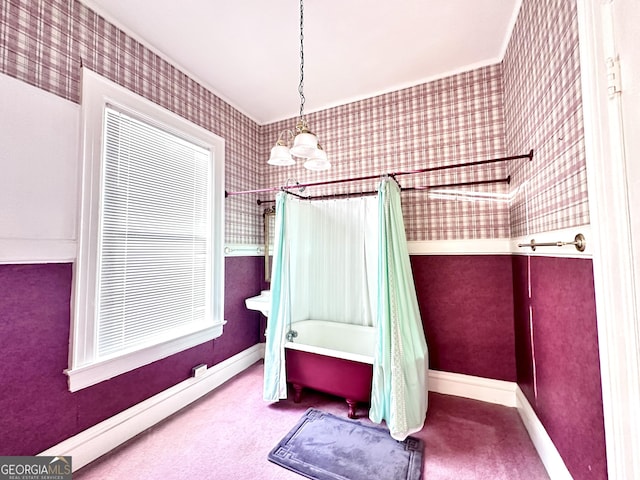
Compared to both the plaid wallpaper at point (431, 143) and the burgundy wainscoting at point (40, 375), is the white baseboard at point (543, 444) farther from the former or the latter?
the burgundy wainscoting at point (40, 375)

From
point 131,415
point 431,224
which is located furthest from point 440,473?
point 131,415

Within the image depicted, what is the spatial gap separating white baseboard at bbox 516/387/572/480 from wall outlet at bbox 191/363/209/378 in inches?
97.0

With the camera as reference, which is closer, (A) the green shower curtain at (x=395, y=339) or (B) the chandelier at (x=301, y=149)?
(B) the chandelier at (x=301, y=149)

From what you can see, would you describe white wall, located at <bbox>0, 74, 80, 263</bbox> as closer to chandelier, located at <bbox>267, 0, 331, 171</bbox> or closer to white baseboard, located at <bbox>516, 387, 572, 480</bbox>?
chandelier, located at <bbox>267, 0, 331, 171</bbox>

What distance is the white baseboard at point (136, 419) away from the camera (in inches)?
59.2

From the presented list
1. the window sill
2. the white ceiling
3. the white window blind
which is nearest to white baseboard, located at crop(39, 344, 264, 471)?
the window sill

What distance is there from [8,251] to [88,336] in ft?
2.07

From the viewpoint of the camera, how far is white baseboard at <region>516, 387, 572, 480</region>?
51.3 inches

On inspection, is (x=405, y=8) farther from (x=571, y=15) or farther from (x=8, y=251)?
(x=8, y=251)

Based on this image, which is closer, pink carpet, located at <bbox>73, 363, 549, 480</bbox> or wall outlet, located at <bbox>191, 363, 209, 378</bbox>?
pink carpet, located at <bbox>73, 363, 549, 480</bbox>

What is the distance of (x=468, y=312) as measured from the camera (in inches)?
86.8

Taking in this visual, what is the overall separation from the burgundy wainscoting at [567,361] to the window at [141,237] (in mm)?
2476

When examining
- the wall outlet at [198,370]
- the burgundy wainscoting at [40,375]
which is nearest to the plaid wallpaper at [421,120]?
the burgundy wainscoting at [40,375]

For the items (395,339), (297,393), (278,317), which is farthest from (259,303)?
(395,339)
